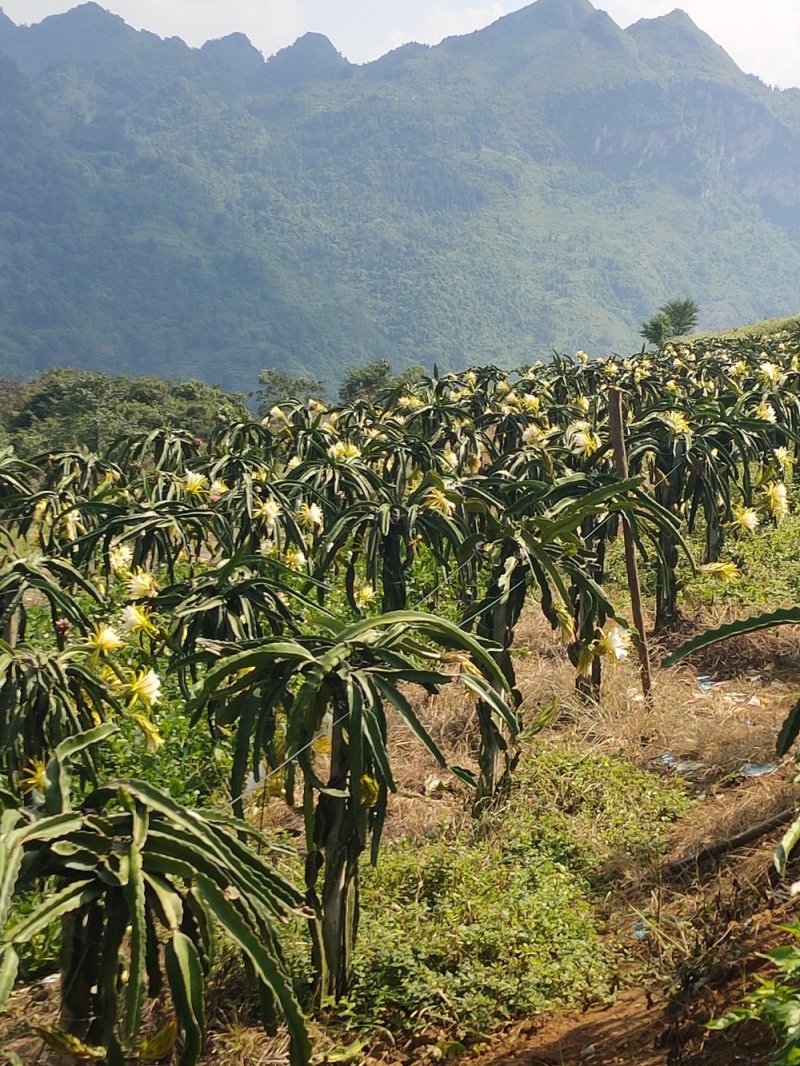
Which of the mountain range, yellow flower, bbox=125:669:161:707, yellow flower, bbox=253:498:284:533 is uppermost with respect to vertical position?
the mountain range

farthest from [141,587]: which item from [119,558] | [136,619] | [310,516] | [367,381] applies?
[367,381]

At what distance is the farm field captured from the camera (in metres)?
2.00

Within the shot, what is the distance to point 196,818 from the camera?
2.01 metres

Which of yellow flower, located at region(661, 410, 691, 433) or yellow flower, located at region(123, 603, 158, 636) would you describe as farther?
yellow flower, located at region(661, 410, 691, 433)

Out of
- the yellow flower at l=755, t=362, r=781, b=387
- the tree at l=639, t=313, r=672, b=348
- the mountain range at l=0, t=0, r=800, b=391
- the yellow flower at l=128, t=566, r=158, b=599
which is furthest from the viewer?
the mountain range at l=0, t=0, r=800, b=391

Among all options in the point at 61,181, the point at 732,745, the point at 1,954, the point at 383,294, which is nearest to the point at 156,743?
the point at 1,954

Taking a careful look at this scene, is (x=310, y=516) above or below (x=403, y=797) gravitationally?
above

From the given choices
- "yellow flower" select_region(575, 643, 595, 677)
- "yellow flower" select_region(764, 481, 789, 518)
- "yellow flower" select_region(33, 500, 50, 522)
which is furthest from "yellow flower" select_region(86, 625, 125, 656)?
"yellow flower" select_region(33, 500, 50, 522)

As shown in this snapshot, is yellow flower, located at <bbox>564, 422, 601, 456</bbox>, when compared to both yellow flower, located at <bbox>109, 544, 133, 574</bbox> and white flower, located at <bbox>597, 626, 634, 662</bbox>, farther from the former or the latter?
yellow flower, located at <bbox>109, 544, 133, 574</bbox>

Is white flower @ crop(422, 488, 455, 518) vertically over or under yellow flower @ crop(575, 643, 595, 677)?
over

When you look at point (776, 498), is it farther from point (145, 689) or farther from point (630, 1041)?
point (145, 689)

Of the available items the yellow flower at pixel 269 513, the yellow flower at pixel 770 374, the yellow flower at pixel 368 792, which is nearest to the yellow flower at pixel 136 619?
the yellow flower at pixel 368 792

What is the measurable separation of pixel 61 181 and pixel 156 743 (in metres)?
177

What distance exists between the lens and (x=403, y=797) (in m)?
4.35
